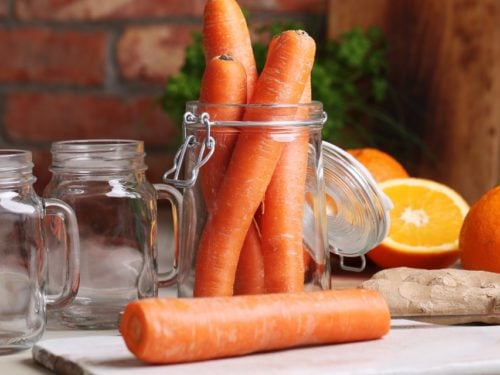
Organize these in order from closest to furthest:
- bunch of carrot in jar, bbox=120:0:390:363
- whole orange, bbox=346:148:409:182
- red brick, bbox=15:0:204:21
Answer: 1. bunch of carrot in jar, bbox=120:0:390:363
2. whole orange, bbox=346:148:409:182
3. red brick, bbox=15:0:204:21

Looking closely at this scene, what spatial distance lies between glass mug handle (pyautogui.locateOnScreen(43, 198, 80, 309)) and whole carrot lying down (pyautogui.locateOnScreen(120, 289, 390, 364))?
0.13 metres

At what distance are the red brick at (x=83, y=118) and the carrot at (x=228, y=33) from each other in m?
0.92

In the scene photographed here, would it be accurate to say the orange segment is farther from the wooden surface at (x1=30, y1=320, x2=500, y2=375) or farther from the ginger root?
the wooden surface at (x1=30, y1=320, x2=500, y2=375)

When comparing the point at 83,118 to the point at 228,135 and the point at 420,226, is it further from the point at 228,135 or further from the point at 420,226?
the point at 228,135

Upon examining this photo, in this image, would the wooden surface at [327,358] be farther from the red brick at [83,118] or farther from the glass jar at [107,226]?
the red brick at [83,118]

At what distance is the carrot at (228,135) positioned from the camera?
926 mm

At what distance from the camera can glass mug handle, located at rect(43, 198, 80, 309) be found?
91 cm

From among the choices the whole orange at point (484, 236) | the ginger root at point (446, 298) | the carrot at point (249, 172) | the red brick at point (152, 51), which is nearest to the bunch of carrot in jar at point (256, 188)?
the carrot at point (249, 172)

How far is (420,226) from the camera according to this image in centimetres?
125

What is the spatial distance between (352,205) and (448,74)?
2.06 ft

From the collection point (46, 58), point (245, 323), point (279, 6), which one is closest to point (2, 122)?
point (46, 58)

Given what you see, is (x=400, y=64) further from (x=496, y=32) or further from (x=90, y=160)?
(x=90, y=160)

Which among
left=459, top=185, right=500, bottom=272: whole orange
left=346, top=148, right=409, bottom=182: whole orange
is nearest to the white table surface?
left=459, top=185, right=500, bottom=272: whole orange

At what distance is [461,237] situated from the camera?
1176mm
